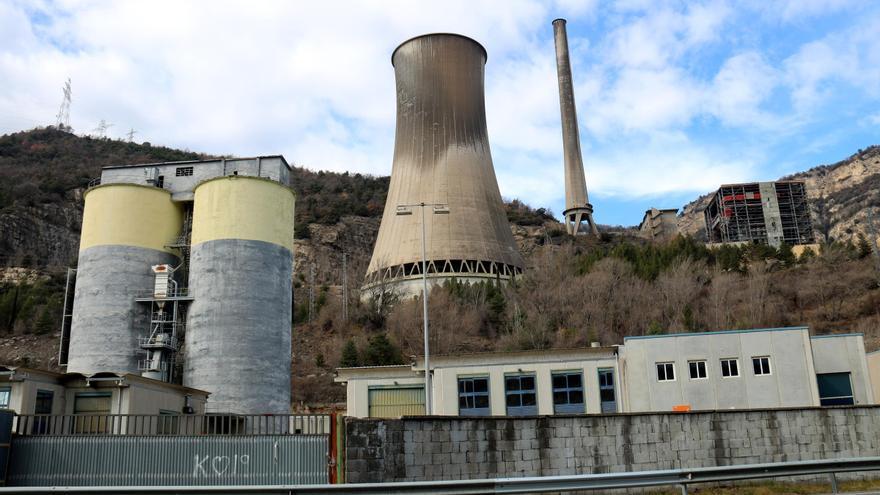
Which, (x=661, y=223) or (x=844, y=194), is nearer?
(x=661, y=223)

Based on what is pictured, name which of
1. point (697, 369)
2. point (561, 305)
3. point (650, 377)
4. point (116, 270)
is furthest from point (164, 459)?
point (561, 305)

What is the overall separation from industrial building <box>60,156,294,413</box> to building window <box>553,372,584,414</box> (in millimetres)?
11684

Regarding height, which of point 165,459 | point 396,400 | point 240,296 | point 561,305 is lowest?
point 165,459

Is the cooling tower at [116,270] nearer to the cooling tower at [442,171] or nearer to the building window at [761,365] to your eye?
the cooling tower at [442,171]

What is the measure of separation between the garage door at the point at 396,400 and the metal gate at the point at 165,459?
46.6 feet

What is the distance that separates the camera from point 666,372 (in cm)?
2769

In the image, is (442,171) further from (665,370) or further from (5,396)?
(5,396)

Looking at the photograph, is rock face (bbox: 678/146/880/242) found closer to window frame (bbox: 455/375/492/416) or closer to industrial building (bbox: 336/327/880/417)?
industrial building (bbox: 336/327/880/417)

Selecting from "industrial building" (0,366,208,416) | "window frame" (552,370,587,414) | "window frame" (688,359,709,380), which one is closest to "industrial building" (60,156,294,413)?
"industrial building" (0,366,208,416)

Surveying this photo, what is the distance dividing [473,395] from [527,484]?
17865 millimetres

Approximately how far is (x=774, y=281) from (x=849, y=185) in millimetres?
77954

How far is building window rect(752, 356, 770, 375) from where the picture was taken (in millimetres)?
27578

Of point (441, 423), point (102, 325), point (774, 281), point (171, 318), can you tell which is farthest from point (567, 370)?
point (774, 281)

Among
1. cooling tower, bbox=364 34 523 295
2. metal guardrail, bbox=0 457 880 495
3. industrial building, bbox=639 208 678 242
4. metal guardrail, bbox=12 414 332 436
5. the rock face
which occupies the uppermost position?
the rock face
